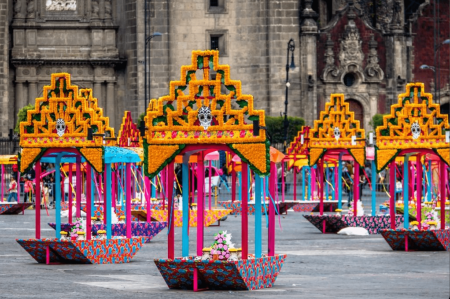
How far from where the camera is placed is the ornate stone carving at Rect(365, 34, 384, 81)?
75.3 metres

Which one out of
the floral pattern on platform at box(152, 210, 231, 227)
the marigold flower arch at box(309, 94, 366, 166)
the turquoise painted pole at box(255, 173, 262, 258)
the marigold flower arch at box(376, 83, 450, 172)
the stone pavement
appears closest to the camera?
the stone pavement

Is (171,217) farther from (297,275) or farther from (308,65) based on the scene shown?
(308,65)

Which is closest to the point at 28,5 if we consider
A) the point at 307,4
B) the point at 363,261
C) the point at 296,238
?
the point at 307,4

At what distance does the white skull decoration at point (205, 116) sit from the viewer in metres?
19.2

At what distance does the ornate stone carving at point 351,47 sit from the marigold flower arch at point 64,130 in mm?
52605

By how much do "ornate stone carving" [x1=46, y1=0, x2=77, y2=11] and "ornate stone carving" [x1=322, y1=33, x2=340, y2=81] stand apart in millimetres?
14495

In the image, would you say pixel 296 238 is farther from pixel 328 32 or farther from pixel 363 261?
pixel 328 32

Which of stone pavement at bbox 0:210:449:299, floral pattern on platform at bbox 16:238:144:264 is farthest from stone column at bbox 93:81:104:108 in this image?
floral pattern on platform at bbox 16:238:144:264

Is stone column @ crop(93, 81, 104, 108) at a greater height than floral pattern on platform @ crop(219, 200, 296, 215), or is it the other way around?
stone column @ crop(93, 81, 104, 108)

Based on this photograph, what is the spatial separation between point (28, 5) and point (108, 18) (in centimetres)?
452

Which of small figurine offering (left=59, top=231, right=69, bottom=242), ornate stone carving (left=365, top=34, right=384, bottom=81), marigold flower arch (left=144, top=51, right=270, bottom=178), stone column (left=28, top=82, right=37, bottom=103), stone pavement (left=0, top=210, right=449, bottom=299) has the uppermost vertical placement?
ornate stone carving (left=365, top=34, right=384, bottom=81)

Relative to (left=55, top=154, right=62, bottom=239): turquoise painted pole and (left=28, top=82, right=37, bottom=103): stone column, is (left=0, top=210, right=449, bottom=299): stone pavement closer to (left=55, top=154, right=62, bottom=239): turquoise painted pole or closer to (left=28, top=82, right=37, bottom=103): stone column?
(left=55, top=154, right=62, bottom=239): turquoise painted pole

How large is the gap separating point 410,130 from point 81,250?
25.8ft

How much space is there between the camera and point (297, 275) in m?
22.0
